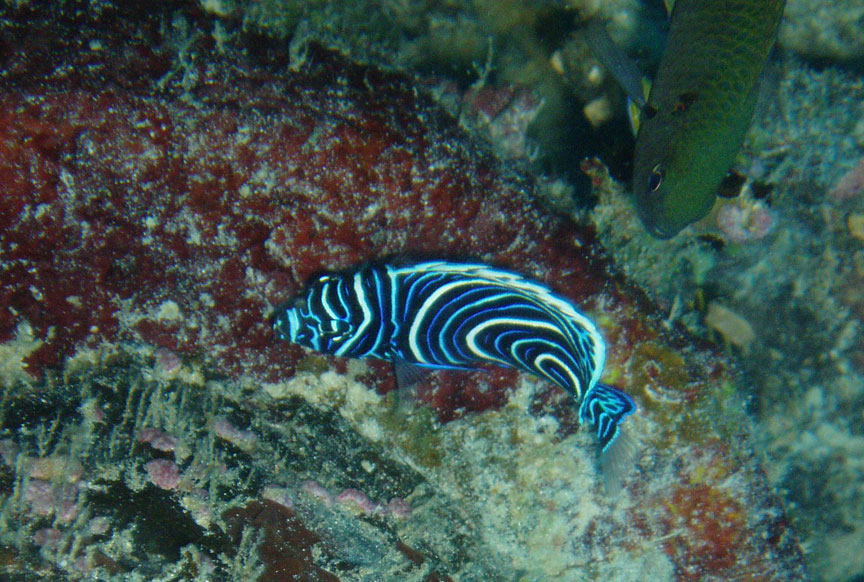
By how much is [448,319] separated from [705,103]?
1.73 m

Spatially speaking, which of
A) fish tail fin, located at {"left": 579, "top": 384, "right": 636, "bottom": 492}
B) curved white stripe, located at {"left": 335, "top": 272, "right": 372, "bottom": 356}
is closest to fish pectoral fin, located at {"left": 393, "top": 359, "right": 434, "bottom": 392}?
curved white stripe, located at {"left": 335, "top": 272, "right": 372, "bottom": 356}

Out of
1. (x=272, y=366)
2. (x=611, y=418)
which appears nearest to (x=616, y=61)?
(x=611, y=418)

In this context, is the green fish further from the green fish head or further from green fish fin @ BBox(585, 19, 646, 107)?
green fish fin @ BBox(585, 19, 646, 107)

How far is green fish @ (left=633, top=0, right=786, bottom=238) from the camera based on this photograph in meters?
2.42

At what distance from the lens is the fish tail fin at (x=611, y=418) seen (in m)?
2.60

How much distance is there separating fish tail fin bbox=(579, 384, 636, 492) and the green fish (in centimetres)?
98

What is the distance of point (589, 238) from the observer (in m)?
3.25

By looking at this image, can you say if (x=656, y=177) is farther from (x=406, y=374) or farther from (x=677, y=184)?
(x=406, y=374)

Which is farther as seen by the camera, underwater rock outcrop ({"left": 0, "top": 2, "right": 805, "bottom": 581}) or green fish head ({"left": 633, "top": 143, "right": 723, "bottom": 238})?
underwater rock outcrop ({"left": 0, "top": 2, "right": 805, "bottom": 581})

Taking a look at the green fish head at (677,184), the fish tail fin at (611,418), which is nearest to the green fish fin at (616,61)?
the green fish head at (677,184)

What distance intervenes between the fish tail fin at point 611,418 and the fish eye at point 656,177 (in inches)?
43.2

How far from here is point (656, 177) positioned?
246 cm

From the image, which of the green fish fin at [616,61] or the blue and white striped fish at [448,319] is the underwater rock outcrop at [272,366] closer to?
the blue and white striped fish at [448,319]

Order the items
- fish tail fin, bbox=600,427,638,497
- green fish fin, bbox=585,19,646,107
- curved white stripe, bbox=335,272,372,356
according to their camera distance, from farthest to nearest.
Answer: fish tail fin, bbox=600,427,638,497 → green fish fin, bbox=585,19,646,107 → curved white stripe, bbox=335,272,372,356
